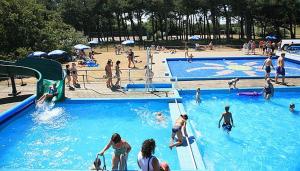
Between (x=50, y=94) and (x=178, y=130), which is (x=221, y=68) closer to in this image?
(x=50, y=94)

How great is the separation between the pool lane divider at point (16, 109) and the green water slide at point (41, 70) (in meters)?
0.49

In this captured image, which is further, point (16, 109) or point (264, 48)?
point (264, 48)

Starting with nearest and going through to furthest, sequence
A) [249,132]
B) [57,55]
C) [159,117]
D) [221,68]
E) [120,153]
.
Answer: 1. [120,153]
2. [249,132]
3. [159,117]
4. [221,68]
5. [57,55]

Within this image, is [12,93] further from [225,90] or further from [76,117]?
[225,90]

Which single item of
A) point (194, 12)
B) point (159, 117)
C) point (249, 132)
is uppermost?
point (194, 12)

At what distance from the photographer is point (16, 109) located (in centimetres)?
1595

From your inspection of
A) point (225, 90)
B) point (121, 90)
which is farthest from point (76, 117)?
point (225, 90)

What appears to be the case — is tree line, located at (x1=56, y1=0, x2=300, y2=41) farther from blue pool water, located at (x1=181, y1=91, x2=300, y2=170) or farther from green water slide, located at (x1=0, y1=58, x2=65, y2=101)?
green water slide, located at (x1=0, y1=58, x2=65, y2=101)

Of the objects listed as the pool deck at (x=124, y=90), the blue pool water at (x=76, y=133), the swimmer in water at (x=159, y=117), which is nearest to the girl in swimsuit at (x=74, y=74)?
the pool deck at (x=124, y=90)

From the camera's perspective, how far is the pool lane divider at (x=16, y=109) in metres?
15.0

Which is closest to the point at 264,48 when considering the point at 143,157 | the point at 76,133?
the point at 76,133

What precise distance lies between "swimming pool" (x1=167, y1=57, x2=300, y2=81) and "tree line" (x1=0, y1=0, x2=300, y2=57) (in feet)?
40.8

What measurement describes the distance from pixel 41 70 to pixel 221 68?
1329cm

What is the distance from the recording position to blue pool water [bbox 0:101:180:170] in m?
11.4
